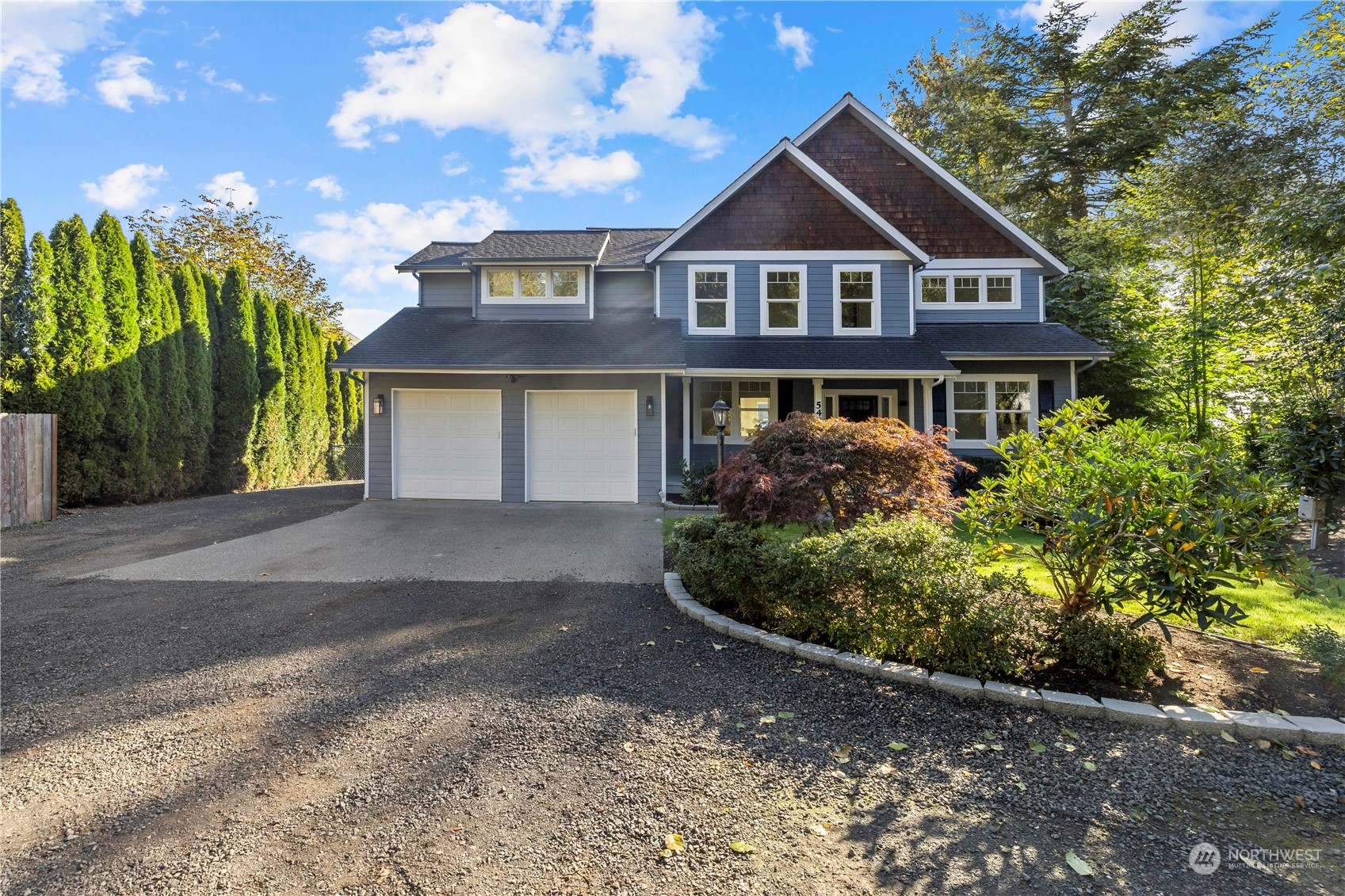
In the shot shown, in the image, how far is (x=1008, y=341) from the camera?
12.9 metres

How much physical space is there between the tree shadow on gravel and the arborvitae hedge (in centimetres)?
860

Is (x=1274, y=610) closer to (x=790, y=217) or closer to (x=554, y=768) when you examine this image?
(x=554, y=768)

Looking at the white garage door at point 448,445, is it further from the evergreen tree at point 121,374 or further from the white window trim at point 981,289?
the white window trim at point 981,289

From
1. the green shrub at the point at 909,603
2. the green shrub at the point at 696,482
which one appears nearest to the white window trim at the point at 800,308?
the green shrub at the point at 696,482

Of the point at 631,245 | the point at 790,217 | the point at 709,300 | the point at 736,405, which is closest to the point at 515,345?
the point at 709,300

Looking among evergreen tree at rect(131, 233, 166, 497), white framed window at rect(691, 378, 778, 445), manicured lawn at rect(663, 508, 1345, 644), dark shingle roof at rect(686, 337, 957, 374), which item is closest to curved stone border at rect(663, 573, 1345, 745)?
manicured lawn at rect(663, 508, 1345, 644)

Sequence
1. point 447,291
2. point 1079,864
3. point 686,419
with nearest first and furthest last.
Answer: point 1079,864 → point 686,419 → point 447,291

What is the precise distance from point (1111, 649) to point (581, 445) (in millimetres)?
9549

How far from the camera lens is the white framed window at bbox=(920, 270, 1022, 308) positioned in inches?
554

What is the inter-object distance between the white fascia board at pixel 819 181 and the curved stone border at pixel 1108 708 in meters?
10.7

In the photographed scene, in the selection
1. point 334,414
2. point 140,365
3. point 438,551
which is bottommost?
point 438,551

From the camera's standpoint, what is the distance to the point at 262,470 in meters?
15.4

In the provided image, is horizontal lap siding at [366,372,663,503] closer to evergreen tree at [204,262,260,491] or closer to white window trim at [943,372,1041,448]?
evergreen tree at [204,262,260,491]

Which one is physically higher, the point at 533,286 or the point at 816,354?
the point at 533,286
